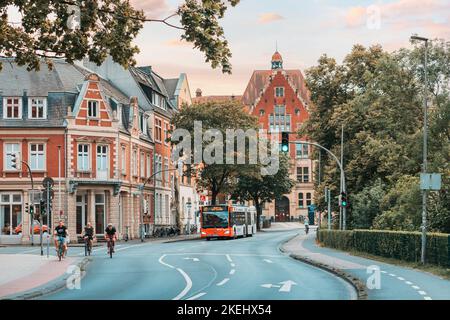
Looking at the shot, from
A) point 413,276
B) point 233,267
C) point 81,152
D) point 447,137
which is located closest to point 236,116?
point 81,152

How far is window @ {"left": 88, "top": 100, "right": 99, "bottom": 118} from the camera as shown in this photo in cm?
6831

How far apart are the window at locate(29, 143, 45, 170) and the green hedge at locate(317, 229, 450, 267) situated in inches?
1040

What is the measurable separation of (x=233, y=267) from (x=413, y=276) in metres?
8.47

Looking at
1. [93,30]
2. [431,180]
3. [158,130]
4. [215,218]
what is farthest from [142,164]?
[93,30]

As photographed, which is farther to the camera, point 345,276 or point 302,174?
point 302,174

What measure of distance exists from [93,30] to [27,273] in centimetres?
1294

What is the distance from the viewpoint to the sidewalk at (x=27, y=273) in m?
23.8

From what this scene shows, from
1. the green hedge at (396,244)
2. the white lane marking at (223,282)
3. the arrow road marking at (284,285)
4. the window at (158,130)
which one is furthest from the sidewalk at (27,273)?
the window at (158,130)

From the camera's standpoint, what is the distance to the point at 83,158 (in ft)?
222

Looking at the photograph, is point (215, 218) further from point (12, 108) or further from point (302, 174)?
point (302, 174)

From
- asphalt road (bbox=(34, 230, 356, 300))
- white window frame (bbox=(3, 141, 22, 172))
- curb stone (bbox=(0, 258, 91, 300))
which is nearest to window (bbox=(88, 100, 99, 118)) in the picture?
white window frame (bbox=(3, 141, 22, 172))

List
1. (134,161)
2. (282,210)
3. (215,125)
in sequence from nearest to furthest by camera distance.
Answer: (134,161), (215,125), (282,210)

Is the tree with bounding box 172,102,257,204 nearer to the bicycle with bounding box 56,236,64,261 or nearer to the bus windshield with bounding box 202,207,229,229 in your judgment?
the bus windshield with bounding box 202,207,229,229

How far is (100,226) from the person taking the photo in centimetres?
6831
